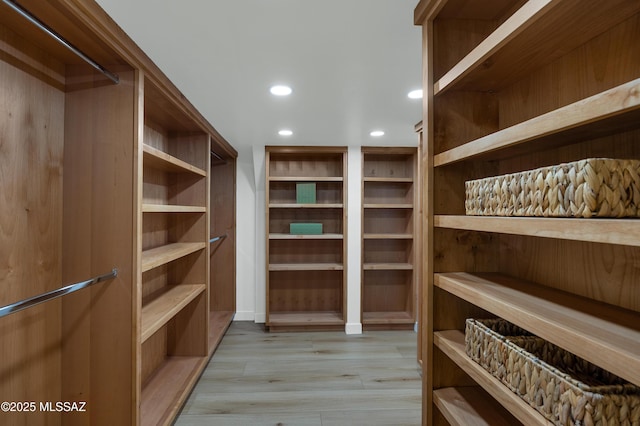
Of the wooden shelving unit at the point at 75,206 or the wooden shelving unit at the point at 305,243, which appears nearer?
the wooden shelving unit at the point at 75,206

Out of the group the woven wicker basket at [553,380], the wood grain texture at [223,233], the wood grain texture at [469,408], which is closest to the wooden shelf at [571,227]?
the woven wicker basket at [553,380]

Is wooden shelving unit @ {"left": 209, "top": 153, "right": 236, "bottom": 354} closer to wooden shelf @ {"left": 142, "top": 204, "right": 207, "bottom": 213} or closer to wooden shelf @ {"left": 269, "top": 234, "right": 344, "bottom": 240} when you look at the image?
wooden shelf @ {"left": 269, "top": 234, "right": 344, "bottom": 240}

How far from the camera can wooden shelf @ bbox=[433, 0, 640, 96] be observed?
0.73 m

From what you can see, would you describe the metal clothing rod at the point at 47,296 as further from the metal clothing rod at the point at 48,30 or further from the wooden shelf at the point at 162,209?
the metal clothing rod at the point at 48,30

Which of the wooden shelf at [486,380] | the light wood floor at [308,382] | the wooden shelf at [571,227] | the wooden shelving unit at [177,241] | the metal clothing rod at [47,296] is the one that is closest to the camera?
the wooden shelf at [571,227]

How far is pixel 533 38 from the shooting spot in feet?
2.85

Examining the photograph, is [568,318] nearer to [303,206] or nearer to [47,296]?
[47,296]

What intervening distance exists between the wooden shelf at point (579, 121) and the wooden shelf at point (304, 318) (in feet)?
10.1

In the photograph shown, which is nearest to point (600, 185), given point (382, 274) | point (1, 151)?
point (1, 151)

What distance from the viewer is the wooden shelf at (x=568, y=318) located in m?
0.57

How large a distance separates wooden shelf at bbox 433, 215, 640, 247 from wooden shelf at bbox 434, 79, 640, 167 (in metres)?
0.19

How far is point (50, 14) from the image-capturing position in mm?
1145

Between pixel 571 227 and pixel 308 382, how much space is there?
2.48 metres

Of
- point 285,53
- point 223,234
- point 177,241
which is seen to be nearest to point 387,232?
point 223,234
